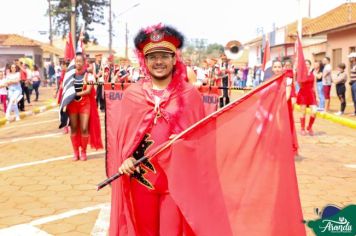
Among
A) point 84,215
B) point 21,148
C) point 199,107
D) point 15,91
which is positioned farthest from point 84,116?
point 15,91

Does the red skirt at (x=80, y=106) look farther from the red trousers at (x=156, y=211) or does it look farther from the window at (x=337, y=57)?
the window at (x=337, y=57)

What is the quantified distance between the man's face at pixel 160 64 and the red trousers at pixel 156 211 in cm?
71

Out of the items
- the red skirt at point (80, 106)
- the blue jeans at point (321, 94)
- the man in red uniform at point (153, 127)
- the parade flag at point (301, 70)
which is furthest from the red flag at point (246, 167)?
the blue jeans at point (321, 94)

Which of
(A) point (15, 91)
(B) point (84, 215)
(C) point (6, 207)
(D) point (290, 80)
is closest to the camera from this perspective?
(B) point (84, 215)

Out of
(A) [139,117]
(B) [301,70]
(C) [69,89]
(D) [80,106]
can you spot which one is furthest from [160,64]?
(B) [301,70]

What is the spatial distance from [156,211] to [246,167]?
69 centimetres

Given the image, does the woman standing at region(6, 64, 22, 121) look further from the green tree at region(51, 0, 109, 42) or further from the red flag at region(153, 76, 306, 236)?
the green tree at region(51, 0, 109, 42)

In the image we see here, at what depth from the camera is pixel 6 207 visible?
18.2 feet

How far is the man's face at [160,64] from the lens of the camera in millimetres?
3184

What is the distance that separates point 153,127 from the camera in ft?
10.5

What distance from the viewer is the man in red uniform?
315 centimetres

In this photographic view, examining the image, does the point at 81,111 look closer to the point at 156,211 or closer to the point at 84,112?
the point at 84,112

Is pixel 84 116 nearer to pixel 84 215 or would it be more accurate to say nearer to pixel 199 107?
pixel 84 215

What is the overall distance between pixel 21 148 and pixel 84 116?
91.6 inches
